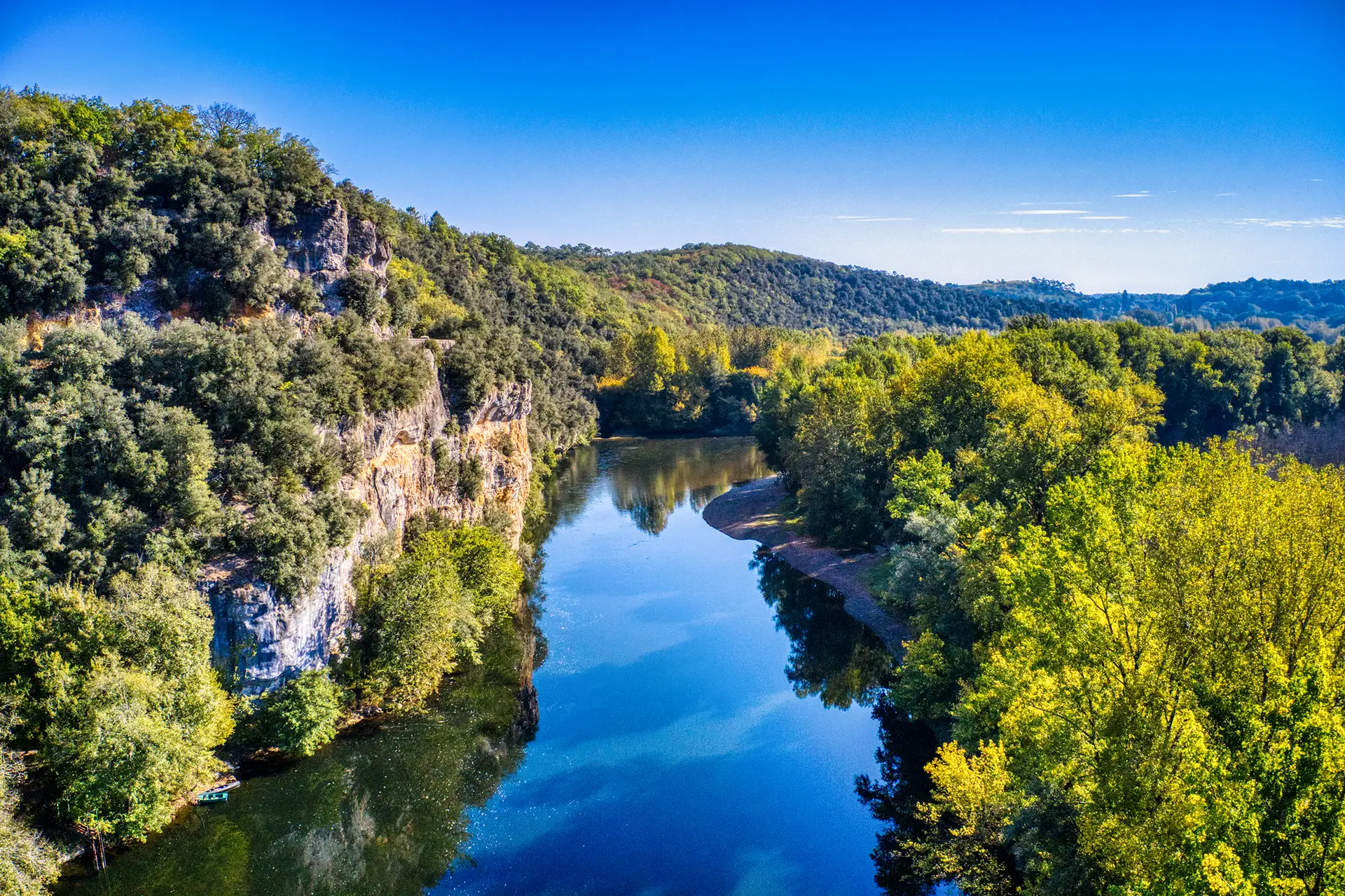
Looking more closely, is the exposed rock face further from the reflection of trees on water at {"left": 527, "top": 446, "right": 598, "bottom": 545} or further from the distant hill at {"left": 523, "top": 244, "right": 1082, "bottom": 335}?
the distant hill at {"left": 523, "top": 244, "right": 1082, "bottom": 335}

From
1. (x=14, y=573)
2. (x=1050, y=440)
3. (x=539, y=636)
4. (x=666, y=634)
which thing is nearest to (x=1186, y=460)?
(x=1050, y=440)

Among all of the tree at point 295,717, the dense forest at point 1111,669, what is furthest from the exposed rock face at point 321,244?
the dense forest at point 1111,669

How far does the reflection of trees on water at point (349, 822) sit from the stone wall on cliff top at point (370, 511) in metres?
3.71

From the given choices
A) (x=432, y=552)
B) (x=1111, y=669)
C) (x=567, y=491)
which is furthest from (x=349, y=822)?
(x=567, y=491)

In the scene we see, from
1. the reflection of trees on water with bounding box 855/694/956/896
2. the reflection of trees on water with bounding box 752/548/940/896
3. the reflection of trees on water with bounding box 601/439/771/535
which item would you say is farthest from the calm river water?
the reflection of trees on water with bounding box 601/439/771/535

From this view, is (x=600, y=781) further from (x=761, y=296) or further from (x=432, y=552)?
(x=761, y=296)

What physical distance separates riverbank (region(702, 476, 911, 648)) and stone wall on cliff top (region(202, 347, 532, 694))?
1749 centimetres

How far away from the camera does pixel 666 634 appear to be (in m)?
42.9

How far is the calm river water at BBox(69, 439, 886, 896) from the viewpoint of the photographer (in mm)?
24266

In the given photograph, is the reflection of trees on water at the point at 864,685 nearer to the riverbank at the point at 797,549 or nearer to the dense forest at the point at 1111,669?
the dense forest at the point at 1111,669

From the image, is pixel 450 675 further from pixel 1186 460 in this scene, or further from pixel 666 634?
pixel 1186 460

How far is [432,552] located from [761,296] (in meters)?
153

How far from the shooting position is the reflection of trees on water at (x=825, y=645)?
37.1 metres

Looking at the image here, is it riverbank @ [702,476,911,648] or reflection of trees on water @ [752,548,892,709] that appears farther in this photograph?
riverbank @ [702,476,911,648]
